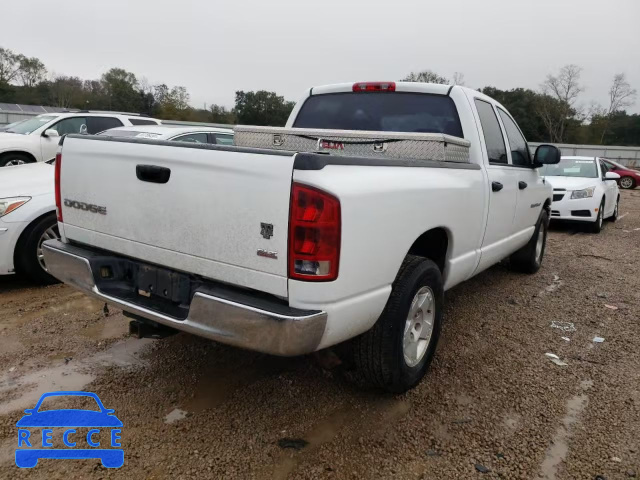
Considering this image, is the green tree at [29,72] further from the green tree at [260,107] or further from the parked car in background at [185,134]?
the parked car in background at [185,134]

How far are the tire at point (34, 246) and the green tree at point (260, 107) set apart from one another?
28999 millimetres

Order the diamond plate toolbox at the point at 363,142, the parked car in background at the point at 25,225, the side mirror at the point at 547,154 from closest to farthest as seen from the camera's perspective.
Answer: the diamond plate toolbox at the point at 363,142 → the parked car in background at the point at 25,225 → the side mirror at the point at 547,154

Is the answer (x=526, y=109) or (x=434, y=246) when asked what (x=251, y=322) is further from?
(x=526, y=109)

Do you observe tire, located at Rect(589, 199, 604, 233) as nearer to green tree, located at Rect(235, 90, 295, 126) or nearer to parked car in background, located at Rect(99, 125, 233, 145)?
parked car in background, located at Rect(99, 125, 233, 145)

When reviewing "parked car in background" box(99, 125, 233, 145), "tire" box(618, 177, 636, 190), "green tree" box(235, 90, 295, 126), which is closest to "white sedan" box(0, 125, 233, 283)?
"parked car in background" box(99, 125, 233, 145)

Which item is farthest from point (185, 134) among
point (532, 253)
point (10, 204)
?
point (532, 253)

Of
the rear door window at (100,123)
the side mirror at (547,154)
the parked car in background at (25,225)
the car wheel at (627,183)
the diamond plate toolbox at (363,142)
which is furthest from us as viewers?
the car wheel at (627,183)

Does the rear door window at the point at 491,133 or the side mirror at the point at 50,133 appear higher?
the rear door window at the point at 491,133

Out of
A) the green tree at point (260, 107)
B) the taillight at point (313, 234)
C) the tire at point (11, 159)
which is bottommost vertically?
the tire at point (11, 159)

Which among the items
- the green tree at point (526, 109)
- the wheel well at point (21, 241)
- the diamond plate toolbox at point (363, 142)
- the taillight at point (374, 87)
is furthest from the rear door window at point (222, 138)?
the green tree at point (526, 109)

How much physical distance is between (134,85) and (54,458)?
192 feet

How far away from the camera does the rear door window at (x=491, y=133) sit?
396 cm

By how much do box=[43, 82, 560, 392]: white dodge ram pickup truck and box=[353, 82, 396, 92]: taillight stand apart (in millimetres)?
592

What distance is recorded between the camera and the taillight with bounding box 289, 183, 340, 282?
6.78ft
